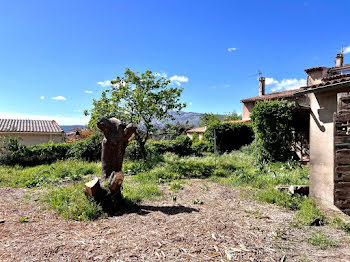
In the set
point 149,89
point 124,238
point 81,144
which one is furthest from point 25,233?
point 81,144

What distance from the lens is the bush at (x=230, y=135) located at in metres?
17.6

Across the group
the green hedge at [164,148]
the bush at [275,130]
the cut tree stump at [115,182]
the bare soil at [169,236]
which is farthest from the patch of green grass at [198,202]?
the green hedge at [164,148]

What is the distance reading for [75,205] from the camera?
15.6ft

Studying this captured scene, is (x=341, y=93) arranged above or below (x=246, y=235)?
above

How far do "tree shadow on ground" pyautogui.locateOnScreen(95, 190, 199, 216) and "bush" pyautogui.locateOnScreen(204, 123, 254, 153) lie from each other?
12.6 meters

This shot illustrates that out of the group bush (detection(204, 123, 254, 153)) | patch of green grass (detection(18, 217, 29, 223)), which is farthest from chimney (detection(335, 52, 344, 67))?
patch of green grass (detection(18, 217, 29, 223))

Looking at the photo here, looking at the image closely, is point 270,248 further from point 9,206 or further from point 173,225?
point 9,206

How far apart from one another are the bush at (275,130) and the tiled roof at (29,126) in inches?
714

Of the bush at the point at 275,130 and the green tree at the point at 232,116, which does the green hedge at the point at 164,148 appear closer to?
the bush at the point at 275,130

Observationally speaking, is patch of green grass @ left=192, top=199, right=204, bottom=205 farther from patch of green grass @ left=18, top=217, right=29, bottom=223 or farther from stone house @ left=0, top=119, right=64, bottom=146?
stone house @ left=0, top=119, right=64, bottom=146

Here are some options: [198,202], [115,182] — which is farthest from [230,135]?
[115,182]

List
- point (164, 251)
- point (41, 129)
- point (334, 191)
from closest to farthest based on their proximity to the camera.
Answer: point (164, 251) → point (334, 191) → point (41, 129)

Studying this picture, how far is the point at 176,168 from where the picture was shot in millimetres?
10164

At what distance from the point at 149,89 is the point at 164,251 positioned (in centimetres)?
906
